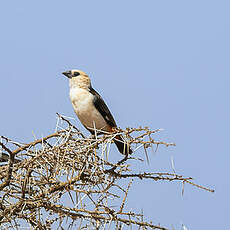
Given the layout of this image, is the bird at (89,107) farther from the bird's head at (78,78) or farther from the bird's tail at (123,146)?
the bird's tail at (123,146)

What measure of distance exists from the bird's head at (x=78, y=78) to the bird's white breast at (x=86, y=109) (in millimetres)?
196

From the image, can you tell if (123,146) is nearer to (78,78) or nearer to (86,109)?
(86,109)

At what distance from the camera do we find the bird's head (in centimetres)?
600

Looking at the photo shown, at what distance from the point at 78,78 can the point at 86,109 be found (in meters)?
0.55

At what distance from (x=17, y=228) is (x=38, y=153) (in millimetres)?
460

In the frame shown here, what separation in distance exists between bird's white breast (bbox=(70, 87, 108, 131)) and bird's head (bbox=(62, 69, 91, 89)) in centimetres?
20

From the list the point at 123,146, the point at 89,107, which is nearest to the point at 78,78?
the point at 89,107

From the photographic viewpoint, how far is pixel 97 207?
9.43ft

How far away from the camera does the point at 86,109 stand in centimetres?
570

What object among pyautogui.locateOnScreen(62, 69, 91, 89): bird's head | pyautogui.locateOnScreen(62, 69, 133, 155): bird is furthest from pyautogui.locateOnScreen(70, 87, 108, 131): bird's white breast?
pyautogui.locateOnScreen(62, 69, 91, 89): bird's head

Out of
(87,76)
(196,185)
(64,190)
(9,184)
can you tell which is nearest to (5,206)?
(9,184)

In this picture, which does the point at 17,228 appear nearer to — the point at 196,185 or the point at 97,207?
the point at 97,207

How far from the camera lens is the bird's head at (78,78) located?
6.00 m

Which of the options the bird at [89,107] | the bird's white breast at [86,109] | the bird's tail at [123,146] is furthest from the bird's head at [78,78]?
the bird's tail at [123,146]
